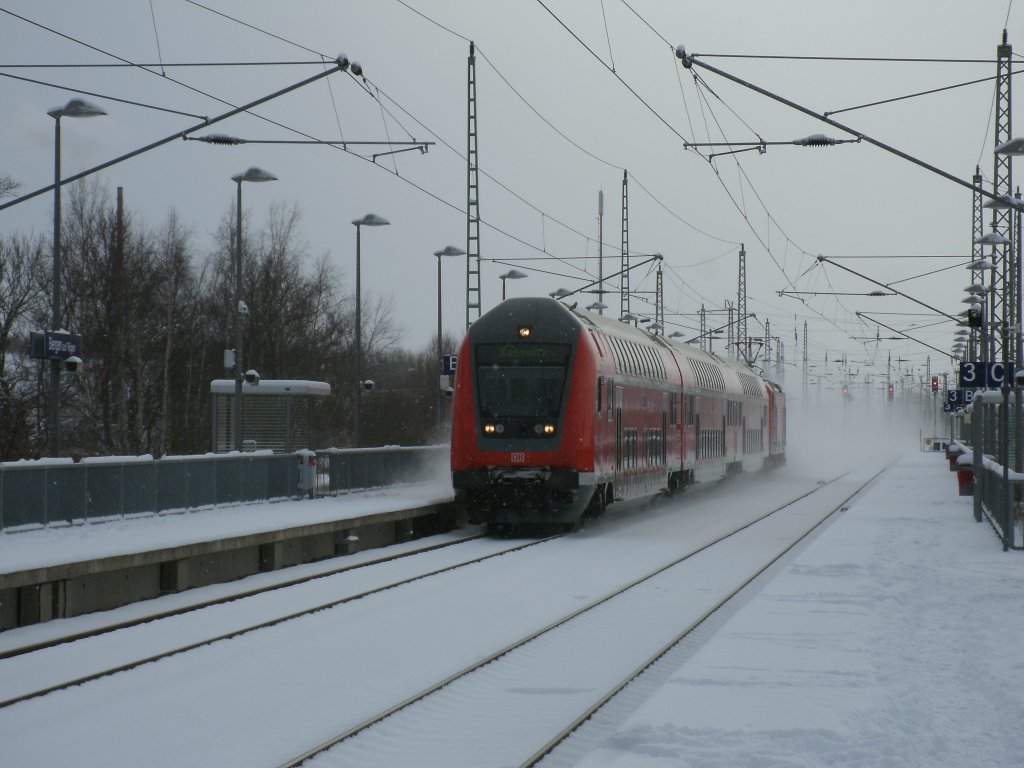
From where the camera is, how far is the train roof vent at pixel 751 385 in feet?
139

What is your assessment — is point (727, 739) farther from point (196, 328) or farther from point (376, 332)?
point (376, 332)

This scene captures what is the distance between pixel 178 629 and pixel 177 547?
2.60 m

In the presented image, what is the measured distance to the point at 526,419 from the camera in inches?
857

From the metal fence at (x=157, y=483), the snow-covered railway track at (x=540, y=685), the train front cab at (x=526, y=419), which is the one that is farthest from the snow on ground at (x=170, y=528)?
the snow-covered railway track at (x=540, y=685)

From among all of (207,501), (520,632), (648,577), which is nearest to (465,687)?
(520,632)

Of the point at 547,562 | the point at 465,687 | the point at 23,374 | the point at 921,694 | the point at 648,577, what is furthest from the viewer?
the point at 23,374

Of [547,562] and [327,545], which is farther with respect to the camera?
[327,545]

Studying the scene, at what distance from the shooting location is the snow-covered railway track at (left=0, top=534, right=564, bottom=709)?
34.3ft

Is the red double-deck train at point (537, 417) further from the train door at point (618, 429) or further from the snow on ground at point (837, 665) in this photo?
the snow on ground at point (837, 665)

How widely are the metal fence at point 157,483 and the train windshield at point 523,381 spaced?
448cm

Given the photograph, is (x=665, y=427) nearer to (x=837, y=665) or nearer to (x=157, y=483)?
(x=157, y=483)

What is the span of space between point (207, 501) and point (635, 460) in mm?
8058

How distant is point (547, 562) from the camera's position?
18.9 meters

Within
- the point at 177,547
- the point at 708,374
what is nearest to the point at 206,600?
the point at 177,547
